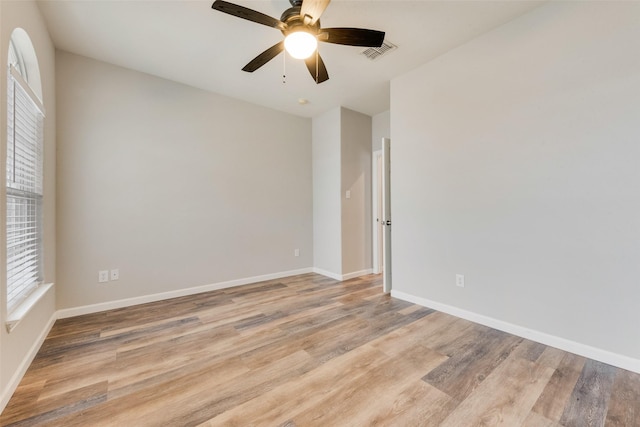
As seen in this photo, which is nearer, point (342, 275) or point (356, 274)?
point (342, 275)

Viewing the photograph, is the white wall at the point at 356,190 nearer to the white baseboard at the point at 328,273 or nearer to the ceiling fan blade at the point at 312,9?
the white baseboard at the point at 328,273

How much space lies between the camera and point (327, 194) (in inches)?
176

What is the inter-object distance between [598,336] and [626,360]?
18cm

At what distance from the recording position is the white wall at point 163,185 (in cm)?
282

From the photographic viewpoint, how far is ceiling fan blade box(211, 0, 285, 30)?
1.62m

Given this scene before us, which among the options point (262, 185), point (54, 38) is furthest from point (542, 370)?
point (54, 38)

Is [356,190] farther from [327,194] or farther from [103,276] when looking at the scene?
[103,276]

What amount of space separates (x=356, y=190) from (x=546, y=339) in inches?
115

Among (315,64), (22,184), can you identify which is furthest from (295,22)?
(22,184)

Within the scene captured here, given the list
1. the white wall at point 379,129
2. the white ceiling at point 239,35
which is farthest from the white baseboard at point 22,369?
the white wall at point 379,129

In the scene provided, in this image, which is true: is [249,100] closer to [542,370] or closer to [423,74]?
[423,74]

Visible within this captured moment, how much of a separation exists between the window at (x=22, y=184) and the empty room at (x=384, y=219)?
0.02 meters

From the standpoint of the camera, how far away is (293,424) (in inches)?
55.1

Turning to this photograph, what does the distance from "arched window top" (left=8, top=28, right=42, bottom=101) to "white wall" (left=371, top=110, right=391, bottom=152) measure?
403 cm
